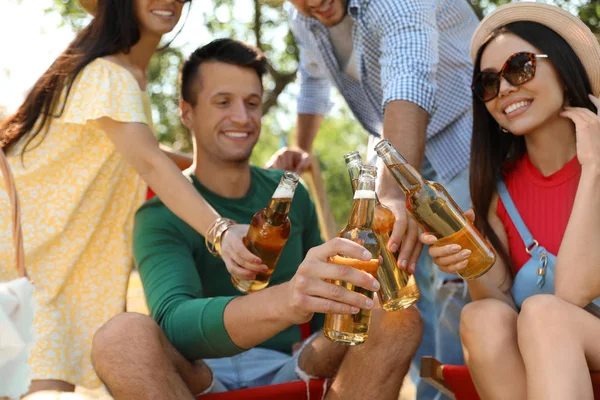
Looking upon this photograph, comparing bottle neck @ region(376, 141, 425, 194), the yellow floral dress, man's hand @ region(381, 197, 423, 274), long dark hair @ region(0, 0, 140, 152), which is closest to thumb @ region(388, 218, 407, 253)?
man's hand @ region(381, 197, 423, 274)

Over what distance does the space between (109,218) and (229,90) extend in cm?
80

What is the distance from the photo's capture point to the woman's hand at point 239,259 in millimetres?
2488

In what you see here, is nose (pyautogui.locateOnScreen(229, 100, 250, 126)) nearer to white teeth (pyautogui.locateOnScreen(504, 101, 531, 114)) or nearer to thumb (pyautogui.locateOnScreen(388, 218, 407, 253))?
white teeth (pyautogui.locateOnScreen(504, 101, 531, 114))

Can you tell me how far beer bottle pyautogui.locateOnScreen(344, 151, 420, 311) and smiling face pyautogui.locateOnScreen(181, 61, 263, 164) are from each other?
1250 millimetres

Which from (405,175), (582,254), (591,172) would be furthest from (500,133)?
(405,175)

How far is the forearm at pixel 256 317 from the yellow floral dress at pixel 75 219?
0.82 metres

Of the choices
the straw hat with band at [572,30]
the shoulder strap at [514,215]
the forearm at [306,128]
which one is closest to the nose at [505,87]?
the straw hat with band at [572,30]

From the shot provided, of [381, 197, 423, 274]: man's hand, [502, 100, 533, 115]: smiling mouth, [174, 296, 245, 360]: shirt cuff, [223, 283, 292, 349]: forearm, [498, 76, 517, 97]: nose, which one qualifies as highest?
[498, 76, 517, 97]: nose

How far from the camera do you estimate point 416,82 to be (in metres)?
2.98

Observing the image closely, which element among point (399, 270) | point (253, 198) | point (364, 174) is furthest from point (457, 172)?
point (364, 174)

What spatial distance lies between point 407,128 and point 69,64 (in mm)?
1291

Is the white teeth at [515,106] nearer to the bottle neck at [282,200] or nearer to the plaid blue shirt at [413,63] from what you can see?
the plaid blue shirt at [413,63]

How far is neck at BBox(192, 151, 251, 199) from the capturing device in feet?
11.5

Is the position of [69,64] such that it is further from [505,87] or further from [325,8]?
[505,87]
